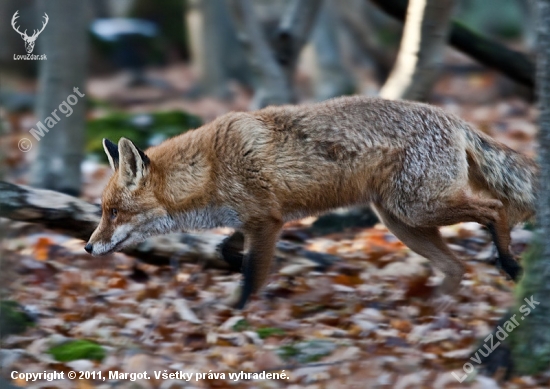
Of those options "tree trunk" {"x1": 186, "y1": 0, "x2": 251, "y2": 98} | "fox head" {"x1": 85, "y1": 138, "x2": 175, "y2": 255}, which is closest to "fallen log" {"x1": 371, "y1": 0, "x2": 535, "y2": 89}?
"fox head" {"x1": 85, "y1": 138, "x2": 175, "y2": 255}

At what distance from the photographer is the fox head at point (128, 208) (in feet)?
20.6

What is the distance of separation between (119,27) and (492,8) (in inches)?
739

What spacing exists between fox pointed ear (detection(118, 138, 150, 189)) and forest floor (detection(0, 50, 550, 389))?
112 centimetres

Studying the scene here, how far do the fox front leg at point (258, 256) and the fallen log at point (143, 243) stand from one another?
0.63 meters

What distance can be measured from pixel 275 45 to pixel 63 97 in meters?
3.35

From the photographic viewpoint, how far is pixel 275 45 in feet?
35.4

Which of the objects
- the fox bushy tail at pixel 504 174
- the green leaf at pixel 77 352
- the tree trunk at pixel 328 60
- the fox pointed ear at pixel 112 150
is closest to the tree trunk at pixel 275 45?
the fox pointed ear at pixel 112 150

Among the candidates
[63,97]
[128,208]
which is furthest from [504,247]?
[63,97]

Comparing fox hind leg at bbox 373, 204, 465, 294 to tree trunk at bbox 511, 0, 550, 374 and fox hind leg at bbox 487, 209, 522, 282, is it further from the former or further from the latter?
tree trunk at bbox 511, 0, 550, 374

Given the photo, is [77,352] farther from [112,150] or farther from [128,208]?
[112,150]

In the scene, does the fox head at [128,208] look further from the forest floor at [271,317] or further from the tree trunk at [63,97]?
the tree trunk at [63,97]

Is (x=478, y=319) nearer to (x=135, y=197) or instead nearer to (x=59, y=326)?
(x=135, y=197)

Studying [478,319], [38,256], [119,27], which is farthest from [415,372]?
[119,27]

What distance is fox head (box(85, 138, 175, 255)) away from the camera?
6281 millimetres
